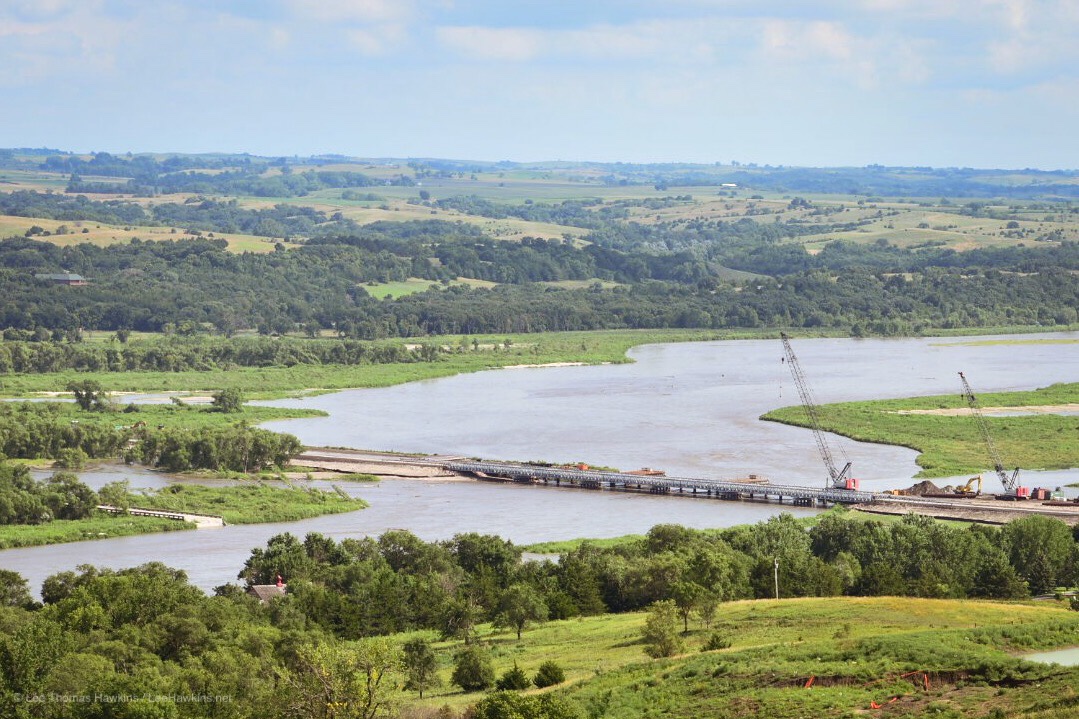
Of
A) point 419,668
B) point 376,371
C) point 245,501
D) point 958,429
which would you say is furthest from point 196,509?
point 376,371

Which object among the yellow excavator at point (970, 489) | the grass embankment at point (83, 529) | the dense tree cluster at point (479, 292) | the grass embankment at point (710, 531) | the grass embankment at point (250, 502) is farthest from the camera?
the dense tree cluster at point (479, 292)

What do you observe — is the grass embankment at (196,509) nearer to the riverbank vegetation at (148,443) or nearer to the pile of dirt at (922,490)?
the riverbank vegetation at (148,443)

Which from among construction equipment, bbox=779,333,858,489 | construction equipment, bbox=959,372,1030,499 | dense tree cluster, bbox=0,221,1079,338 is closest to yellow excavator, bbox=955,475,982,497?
construction equipment, bbox=959,372,1030,499

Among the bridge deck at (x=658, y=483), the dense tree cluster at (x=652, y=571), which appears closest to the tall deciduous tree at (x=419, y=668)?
the dense tree cluster at (x=652, y=571)

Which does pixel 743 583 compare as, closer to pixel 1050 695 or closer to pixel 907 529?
pixel 907 529

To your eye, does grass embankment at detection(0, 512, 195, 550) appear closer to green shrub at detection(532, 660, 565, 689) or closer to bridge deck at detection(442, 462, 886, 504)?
bridge deck at detection(442, 462, 886, 504)

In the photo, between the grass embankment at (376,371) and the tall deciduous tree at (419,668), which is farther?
the grass embankment at (376,371)

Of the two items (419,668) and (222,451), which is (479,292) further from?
(419,668)
